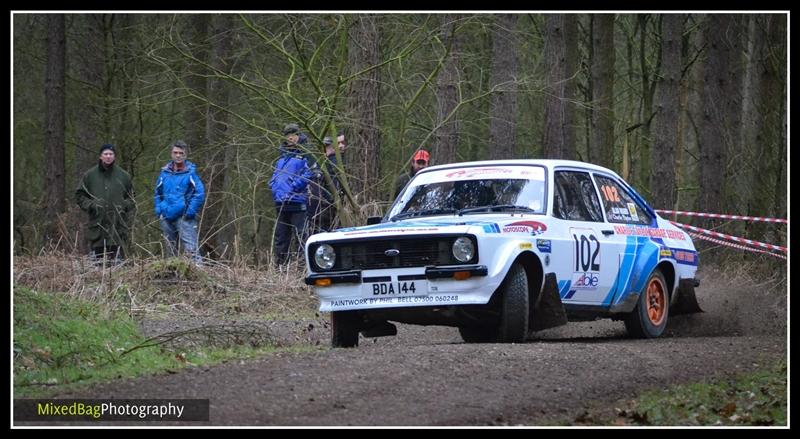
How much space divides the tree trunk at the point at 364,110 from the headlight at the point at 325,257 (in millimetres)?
5634

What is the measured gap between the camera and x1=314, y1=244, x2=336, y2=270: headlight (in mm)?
11492

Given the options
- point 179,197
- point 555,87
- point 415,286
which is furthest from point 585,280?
point 555,87

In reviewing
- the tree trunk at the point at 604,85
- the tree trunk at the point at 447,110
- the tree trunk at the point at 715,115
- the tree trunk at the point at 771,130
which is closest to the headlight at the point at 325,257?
the tree trunk at the point at 447,110

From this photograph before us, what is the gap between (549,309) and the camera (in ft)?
38.1

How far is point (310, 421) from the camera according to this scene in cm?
759

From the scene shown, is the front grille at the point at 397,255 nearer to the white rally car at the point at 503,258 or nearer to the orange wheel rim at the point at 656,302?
the white rally car at the point at 503,258

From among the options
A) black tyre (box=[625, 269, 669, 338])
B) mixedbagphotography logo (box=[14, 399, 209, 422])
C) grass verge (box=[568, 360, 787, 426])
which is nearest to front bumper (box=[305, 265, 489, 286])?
grass verge (box=[568, 360, 787, 426])

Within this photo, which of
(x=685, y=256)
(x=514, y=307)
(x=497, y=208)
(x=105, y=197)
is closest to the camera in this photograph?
(x=514, y=307)

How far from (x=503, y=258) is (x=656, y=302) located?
328 centimetres

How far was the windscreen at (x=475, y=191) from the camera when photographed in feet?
40.3

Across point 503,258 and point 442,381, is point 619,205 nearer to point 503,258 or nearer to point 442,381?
point 503,258

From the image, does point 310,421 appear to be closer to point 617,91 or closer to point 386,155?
point 386,155

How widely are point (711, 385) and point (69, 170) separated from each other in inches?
1068

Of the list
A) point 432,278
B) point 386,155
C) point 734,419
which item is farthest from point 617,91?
point 734,419
